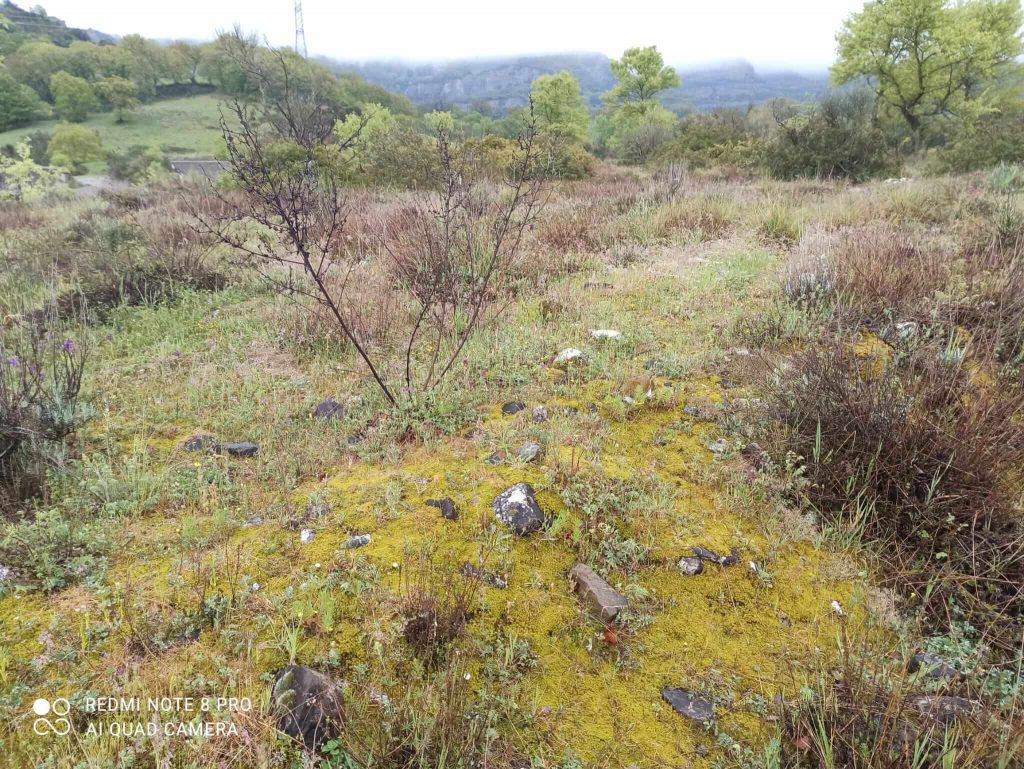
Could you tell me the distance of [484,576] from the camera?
88.0 inches

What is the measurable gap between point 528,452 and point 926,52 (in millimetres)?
40202

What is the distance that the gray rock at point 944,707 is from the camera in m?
1.57

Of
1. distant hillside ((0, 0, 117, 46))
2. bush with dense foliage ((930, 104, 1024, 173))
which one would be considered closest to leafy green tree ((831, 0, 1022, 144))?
bush with dense foliage ((930, 104, 1024, 173))

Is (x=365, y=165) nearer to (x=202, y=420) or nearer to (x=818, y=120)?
(x=202, y=420)

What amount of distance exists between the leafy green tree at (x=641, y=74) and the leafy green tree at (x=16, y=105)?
62.5m

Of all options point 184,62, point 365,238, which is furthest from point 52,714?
point 184,62

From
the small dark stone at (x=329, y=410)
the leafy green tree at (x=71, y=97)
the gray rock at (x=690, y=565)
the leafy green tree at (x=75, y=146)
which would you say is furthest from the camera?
the leafy green tree at (x=71, y=97)

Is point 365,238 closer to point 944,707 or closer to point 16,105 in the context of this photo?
point 944,707

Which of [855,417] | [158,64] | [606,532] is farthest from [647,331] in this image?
[158,64]

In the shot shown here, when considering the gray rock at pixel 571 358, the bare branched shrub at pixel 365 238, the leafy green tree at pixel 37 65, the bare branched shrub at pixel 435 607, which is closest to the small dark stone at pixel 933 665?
the bare branched shrub at pixel 435 607

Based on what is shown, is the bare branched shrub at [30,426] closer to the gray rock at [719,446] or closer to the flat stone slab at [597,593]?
the flat stone slab at [597,593]

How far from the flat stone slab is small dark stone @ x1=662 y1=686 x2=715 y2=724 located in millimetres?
330

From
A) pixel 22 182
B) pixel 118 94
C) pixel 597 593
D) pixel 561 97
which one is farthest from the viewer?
pixel 118 94

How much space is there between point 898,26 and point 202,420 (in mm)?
40386
